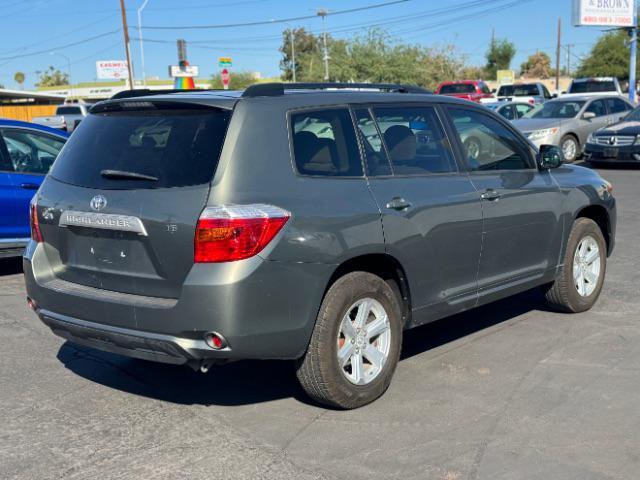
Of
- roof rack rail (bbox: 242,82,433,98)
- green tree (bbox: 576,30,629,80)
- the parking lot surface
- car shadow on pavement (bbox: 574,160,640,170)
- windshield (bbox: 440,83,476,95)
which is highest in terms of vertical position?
green tree (bbox: 576,30,629,80)

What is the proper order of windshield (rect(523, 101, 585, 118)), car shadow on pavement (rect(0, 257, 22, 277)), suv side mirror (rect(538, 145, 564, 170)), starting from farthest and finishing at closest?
windshield (rect(523, 101, 585, 118)) → car shadow on pavement (rect(0, 257, 22, 277)) → suv side mirror (rect(538, 145, 564, 170))

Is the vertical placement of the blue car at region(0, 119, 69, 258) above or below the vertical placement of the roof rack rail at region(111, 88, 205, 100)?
below

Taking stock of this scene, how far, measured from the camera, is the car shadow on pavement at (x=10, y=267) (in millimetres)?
8578

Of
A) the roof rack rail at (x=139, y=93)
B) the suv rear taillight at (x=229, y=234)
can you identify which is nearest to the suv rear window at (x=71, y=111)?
the roof rack rail at (x=139, y=93)

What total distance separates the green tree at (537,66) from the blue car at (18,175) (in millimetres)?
106079

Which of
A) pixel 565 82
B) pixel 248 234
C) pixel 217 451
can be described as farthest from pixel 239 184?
pixel 565 82

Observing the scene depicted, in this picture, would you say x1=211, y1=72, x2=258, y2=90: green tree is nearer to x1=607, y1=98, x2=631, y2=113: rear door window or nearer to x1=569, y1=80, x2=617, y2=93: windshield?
x1=569, y1=80, x2=617, y2=93: windshield

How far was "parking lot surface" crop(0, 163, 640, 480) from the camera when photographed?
3.78 m

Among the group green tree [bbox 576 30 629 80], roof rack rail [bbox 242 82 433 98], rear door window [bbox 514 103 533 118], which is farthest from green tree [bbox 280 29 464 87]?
roof rack rail [bbox 242 82 433 98]

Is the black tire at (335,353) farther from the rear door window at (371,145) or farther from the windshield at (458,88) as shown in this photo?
the windshield at (458,88)

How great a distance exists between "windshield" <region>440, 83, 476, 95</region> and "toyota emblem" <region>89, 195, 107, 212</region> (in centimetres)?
2918

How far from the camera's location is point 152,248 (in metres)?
4.02

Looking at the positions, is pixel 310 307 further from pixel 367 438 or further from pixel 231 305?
pixel 367 438

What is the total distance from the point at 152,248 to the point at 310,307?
0.89m
